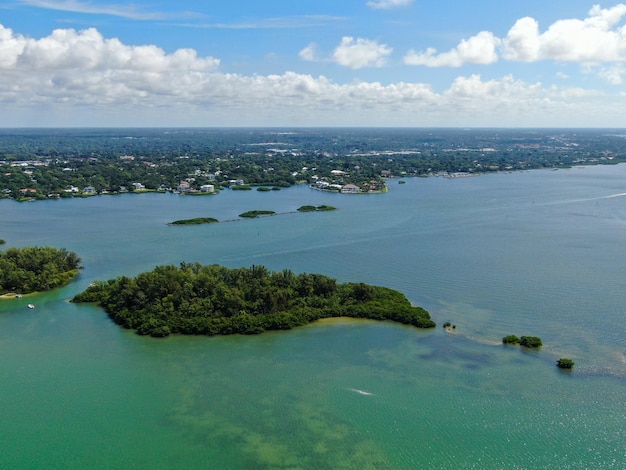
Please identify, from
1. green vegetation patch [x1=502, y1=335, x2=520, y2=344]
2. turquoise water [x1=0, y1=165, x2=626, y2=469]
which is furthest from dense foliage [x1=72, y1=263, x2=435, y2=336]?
green vegetation patch [x1=502, y1=335, x2=520, y2=344]

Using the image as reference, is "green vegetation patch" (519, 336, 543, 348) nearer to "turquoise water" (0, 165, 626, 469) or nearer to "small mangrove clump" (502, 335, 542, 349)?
"small mangrove clump" (502, 335, 542, 349)

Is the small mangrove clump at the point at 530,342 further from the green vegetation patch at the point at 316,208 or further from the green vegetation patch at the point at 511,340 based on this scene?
the green vegetation patch at the point at 316,208

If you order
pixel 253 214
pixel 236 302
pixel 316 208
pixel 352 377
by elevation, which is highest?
pixel 316 208

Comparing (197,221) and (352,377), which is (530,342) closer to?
(352,377)

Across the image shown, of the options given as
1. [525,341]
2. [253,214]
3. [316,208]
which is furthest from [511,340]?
[316,208]

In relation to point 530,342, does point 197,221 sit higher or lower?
higher
